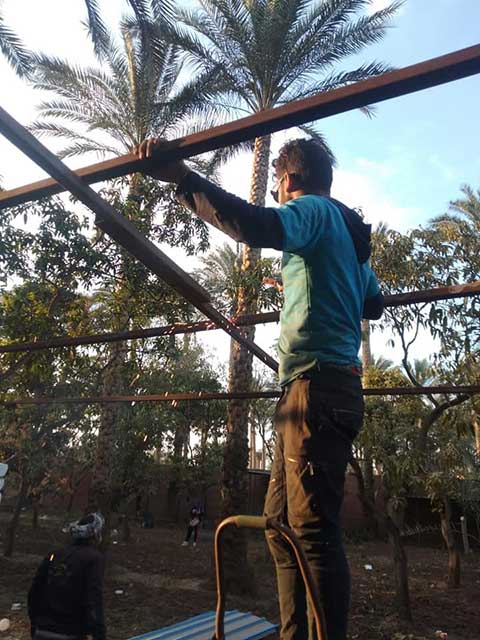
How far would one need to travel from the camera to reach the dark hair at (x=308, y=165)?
1651 millimetres

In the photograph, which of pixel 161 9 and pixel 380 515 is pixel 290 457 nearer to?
pixel 380 515

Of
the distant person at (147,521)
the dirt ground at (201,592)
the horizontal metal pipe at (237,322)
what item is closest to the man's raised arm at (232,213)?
the horizontal metal pipe at (237,322)

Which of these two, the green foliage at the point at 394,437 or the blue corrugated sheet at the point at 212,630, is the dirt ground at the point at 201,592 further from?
the green foliage at the point at 394,437

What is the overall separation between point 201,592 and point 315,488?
8048mm

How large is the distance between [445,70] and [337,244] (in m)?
0.52

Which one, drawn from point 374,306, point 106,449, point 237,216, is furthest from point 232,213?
point 106,449

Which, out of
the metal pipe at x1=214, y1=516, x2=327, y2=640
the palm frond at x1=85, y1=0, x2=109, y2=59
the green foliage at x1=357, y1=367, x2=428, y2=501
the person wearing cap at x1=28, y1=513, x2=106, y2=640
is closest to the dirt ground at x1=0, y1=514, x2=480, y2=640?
the green foliage at x1=357, y1=367, x2=428, y2=501

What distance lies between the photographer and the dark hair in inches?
65.0

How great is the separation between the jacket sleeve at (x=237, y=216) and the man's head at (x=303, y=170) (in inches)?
15.8

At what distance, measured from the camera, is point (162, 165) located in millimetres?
1506

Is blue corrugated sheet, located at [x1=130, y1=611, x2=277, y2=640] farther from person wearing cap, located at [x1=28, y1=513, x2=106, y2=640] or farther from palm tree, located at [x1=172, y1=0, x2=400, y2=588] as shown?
palm tree, located at [x1=172, y1=0, x2=400, y2=588]

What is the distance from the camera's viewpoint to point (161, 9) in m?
7.55

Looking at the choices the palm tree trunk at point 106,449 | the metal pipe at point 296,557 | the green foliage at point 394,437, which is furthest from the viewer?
the palm tree trunk at point 106,449

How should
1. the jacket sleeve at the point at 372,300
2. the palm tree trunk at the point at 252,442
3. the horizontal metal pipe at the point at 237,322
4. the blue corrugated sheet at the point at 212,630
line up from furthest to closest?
the palm tree trunk at the point at 252,442
the blue corrugated sheet at the point at 212,630
the horizontal metal pipe at the point at 237,322
the jacket sleeve at the point at 372,300
